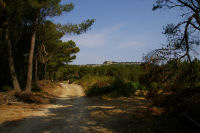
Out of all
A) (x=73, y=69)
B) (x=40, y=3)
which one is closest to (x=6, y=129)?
(x=40, y=3)

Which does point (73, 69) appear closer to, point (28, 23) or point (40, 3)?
point (28, 23)

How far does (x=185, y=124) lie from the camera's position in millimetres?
4172

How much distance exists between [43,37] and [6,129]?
10.2m

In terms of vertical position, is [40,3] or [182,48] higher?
[40,3]

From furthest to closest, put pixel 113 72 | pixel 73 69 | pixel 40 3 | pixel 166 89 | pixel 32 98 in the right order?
pixel 73 69
pixel 113 72
pixel 32 98
pixel 40 3
pixel 166 89

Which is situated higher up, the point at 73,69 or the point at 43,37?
the point at 43,37

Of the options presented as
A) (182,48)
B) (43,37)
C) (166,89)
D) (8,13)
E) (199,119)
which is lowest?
(199,119)

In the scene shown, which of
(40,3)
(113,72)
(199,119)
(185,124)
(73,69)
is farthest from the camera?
(73,69)

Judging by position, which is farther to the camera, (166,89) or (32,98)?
(32,98)

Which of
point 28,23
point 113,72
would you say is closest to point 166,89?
point 28,23

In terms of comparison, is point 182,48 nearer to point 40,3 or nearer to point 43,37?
point 40,3

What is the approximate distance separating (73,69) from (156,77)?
4314 centimetres

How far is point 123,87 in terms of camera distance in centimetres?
1409

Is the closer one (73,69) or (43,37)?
(43,37)
